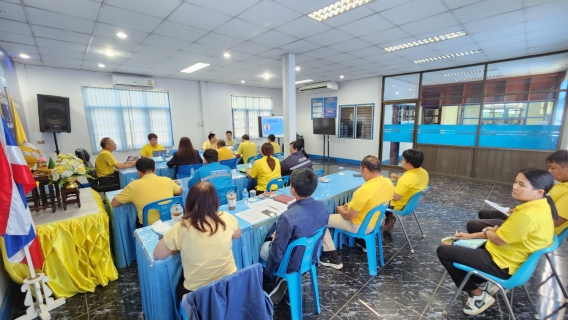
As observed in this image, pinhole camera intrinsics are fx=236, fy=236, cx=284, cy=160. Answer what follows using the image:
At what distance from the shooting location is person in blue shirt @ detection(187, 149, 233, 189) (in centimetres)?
297

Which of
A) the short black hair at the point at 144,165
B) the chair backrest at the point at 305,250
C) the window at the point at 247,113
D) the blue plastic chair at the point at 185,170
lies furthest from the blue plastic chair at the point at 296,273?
the window at the point at 247,113

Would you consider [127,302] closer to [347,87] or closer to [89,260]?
[89,260]

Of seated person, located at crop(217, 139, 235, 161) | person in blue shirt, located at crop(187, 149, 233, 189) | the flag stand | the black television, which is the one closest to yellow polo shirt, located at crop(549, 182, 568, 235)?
person in blue shirt, located at crop(187, 149, 233, 189)

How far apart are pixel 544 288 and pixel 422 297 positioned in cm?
125

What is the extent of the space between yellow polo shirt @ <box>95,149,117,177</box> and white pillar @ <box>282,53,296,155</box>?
347 centimetres

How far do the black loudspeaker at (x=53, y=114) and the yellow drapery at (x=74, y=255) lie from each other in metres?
4.60

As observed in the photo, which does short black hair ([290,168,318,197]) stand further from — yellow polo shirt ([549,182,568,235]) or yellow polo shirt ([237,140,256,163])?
yellow polo shirt ([237,140,256,163])

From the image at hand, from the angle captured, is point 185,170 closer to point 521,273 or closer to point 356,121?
point 521,273

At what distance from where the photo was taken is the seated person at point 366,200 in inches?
89.9

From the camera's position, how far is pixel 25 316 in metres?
1.94

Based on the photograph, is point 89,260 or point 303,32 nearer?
point 89,260

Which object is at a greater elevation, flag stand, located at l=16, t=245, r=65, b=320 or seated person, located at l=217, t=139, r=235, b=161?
seated person, located at l=217, t=139, r=235, b=161

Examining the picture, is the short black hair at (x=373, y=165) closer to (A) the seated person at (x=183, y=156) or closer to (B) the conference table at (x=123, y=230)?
(B) the conference table at (x=123, y=230)

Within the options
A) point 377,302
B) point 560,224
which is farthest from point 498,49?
point 377,302
